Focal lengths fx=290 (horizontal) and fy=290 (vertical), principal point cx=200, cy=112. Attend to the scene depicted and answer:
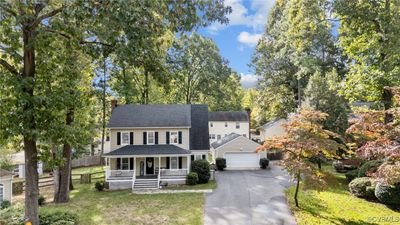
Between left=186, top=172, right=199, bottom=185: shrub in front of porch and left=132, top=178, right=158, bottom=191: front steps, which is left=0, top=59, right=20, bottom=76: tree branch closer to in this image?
left=132, top=178, right=158, bottom=191: front steps

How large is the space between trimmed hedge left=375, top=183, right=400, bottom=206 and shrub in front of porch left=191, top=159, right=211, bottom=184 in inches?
466

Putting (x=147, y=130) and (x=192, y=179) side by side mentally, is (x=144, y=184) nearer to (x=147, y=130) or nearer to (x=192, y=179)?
(x=192, y=179)

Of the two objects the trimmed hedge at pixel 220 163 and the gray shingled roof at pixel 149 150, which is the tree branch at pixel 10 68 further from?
the trimmed hedge at pixel 220 163

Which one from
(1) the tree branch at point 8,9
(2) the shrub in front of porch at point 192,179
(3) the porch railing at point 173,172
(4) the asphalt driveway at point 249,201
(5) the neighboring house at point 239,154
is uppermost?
(1) the tree branch at point 8,9

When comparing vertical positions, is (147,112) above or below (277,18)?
below

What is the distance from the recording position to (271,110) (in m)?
42.1

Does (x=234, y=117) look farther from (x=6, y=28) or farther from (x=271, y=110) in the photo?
(x=6, y=28)

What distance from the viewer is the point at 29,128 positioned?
782 centimetres

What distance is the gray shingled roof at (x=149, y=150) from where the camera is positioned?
2338 cm

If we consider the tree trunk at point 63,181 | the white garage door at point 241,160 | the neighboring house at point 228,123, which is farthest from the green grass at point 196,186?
the neighboring house at point 228,123

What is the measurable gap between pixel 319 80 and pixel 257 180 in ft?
39.8

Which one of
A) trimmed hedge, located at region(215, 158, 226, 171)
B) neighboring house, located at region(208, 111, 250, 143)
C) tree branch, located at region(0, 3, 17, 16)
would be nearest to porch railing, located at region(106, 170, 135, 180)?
trimmed hedge, located at region(215, 158, 226, 171)

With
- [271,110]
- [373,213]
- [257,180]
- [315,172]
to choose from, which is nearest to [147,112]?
[257,180]

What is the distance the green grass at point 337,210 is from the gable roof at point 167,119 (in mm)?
10572
